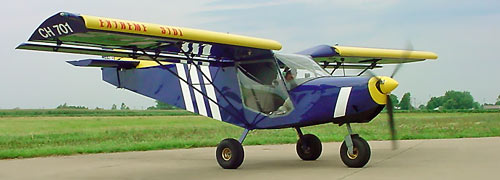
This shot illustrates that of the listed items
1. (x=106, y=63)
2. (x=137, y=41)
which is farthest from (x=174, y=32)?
(x=106, y=63)

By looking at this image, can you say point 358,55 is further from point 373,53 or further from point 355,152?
point 355,152

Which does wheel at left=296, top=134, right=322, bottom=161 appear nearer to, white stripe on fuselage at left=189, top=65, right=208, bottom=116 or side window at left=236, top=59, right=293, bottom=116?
side window at left=236, top=59, right=293, bottom=116

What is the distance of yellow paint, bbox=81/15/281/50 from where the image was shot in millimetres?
8297

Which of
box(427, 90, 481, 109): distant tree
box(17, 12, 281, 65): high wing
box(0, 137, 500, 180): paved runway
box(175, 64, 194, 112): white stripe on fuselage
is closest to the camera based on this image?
box(17, 12, 281, 65): high wing

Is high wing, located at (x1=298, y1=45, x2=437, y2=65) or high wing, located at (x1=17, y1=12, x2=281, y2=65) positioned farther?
high wing, located at (x1=298, y1=45, x2=437, y2=65)

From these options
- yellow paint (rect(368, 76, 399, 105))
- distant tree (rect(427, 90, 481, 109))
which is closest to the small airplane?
yellow paint (rect(368, 76, 399, 105))

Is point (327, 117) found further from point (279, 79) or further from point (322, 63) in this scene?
point (322, 63)

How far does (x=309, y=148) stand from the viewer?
40.9 feet

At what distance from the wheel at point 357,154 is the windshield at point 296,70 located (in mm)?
1416

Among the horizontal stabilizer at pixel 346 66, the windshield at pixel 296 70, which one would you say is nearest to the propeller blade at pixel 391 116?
the windshield at pixel 296 70

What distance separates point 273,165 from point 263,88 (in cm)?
152

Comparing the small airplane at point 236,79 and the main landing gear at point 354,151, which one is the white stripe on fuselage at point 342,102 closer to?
the small airplane at point 236,79

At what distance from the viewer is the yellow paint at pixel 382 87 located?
9617mm

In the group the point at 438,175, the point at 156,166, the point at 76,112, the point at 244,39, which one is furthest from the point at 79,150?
the point at 76,112
